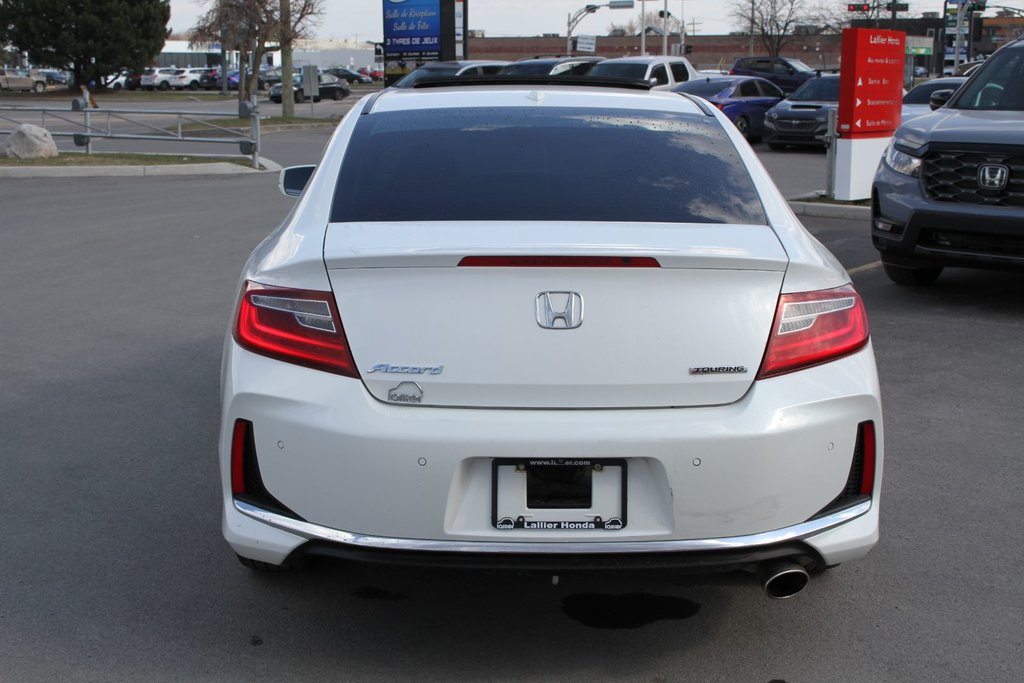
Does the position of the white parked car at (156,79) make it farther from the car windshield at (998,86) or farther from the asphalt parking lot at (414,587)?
the asphalt parking lot at (414,587)

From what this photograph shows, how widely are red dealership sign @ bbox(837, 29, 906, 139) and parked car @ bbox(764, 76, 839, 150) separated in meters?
8.51

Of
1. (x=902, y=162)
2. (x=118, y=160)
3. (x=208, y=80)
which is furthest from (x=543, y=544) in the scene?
(x=208, y=80)

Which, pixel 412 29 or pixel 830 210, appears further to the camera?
pixel 412 29

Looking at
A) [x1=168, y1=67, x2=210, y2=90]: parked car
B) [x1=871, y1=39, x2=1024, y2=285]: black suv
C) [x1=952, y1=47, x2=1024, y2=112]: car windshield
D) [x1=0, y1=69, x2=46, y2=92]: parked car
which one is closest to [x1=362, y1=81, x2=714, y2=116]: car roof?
[x1=871, y1=39, x2=1024, y2=285]: black suv

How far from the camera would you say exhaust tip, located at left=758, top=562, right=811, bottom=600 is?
331cm

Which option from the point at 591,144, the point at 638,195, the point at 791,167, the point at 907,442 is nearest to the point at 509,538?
the point at 638,195

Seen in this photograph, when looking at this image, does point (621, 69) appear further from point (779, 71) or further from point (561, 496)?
point (561, 496)

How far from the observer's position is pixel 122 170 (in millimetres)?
17891

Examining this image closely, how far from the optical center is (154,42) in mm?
65625

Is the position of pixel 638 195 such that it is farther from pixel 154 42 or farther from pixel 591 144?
pixel 154 42

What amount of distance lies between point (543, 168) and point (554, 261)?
0.86 metres

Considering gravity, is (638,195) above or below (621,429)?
above

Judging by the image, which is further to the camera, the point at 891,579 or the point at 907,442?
the point at 907,442

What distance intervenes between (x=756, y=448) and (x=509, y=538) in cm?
70
